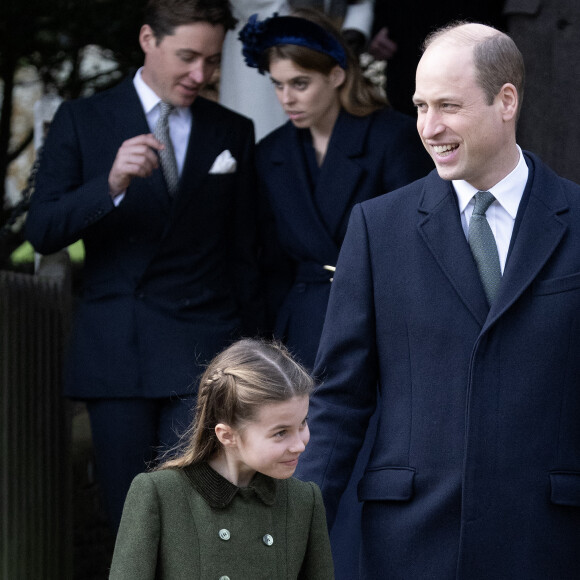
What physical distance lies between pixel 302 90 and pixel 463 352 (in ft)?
5.35

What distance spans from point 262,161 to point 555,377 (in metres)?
1.88

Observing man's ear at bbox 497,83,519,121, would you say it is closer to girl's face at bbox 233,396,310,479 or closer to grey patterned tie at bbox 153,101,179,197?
girl's face at bbox 233,396,310,479


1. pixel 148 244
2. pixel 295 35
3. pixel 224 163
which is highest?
pixel 295 35

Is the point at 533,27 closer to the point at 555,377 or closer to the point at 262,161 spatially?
the point at 262,161

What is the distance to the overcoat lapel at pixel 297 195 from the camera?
4.27 m

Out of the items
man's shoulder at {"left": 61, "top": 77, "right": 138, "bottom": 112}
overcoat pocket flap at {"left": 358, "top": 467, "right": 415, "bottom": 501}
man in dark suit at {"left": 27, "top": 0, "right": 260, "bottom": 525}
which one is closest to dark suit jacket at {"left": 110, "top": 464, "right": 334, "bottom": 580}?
overcoat pocket flap at {"left": 358, "top": 467, "right": 415, "bottom": 501}

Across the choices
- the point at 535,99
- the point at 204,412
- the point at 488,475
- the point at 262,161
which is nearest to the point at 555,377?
the point at 488,475

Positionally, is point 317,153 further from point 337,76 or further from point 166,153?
point 166,153

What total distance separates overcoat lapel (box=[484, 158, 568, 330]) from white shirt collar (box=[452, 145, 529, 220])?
1.1 inches

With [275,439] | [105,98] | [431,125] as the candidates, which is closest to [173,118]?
[105,98]

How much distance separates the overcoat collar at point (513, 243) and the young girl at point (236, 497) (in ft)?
1.43

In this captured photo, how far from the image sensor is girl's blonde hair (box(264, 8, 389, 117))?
14.0 ft

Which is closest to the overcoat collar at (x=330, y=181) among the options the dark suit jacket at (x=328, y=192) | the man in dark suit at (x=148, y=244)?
the dark suit jacket at (x=328, y=192)

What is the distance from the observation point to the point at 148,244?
4.23 metres
